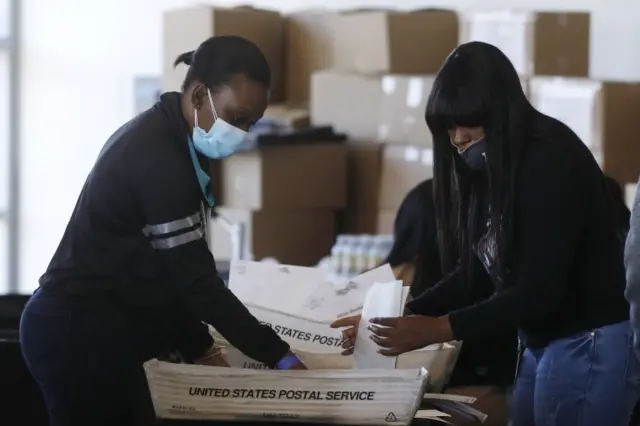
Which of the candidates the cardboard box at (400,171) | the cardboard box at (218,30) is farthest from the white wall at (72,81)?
the cardboard box at (400,171)

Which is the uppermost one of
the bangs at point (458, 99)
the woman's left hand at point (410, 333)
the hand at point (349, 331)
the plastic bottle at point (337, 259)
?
the bangs at point (458, 99)

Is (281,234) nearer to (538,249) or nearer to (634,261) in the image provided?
(538,249)

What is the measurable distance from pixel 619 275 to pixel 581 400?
208mm

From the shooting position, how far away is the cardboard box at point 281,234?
3.69 m

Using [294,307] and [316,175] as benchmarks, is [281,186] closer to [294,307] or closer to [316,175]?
[316,175]

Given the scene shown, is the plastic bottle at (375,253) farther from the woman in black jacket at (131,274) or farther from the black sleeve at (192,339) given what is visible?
the woman in black jacket at (131,274)

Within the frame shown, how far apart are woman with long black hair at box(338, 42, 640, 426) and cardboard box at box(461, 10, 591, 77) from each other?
201 cm

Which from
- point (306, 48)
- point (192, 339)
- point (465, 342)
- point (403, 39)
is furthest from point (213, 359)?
point (306, 48)

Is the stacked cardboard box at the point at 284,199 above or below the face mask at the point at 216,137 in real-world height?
below

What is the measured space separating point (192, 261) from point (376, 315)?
1.02 feet

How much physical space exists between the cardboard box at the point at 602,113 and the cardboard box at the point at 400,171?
19.1 inches

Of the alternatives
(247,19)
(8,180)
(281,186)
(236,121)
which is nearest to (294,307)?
(236,121)

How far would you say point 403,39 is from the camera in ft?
12.3

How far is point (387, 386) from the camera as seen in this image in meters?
1.41
